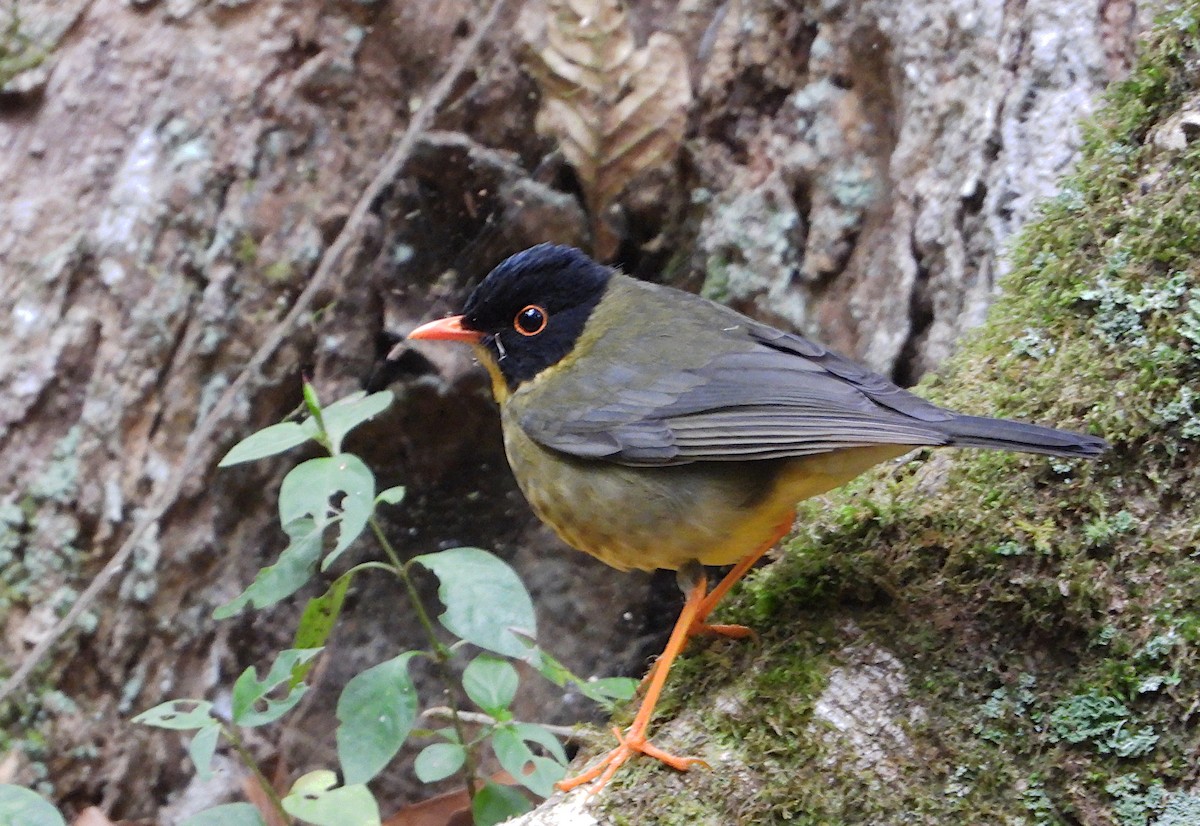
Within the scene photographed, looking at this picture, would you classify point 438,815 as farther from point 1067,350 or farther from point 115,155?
point 115,155

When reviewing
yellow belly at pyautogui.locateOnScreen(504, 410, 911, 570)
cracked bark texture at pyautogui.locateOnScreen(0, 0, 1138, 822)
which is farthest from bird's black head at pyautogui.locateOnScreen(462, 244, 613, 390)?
cracked bark texture at pyautogui.locateOnScreen(0, 0, 1138, 822)

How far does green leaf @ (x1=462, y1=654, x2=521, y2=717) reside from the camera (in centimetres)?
268

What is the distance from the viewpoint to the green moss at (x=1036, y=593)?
220 centimetres

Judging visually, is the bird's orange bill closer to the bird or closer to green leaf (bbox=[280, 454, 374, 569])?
the bird

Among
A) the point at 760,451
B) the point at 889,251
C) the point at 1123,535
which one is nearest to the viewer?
the point at 1123,535

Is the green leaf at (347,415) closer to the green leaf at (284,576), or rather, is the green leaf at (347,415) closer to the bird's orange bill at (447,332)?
the green leaf at (284,576)

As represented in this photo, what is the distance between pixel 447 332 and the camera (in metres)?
3.32

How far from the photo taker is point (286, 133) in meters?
4.55

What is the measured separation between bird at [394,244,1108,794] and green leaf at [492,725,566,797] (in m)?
0.18

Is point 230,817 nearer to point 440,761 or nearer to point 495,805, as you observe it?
point 440,761

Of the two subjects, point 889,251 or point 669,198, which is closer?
point 889,251

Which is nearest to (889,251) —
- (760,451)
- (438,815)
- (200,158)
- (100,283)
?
(760,451)

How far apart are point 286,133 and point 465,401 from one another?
132 centimetres

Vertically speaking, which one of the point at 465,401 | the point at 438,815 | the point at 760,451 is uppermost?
the point at 760,451
